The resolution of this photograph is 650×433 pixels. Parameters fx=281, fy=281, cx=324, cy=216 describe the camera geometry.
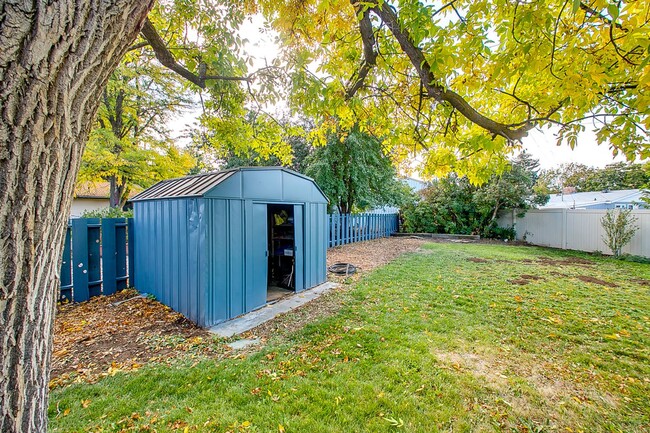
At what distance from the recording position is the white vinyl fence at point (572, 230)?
884 centimetres

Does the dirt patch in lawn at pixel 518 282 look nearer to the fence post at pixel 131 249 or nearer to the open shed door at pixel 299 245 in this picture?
the open shed door at pixel 299 245

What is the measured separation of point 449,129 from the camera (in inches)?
134

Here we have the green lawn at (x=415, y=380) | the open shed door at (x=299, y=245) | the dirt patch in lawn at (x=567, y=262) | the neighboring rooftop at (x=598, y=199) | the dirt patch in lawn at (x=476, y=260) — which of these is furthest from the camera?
the neighboring rooftop at (x=598, y=199)

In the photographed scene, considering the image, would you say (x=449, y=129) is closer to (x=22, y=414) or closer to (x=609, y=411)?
(x=609, y=411)

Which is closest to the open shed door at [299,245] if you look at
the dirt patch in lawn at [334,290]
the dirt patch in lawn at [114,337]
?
the dirt patch in lawn at [334,290]

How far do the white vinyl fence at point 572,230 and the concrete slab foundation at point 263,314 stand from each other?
10.3m

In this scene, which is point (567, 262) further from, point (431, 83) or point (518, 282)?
point (431, 83)

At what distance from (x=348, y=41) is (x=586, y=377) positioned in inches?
174

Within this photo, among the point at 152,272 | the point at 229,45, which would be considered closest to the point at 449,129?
the point at 229,45

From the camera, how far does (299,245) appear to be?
5.67 meters

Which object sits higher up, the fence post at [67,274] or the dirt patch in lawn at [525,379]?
the fence post at [67,274]

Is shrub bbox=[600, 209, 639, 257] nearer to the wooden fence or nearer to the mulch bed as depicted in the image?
the wooden fence

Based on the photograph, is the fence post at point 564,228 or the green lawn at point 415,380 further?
the fence post at point 564,228

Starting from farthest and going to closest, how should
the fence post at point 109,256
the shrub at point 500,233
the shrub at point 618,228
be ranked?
the shrub at point 500,233
the shrub at point 618,228
the fence post at point 109,256
